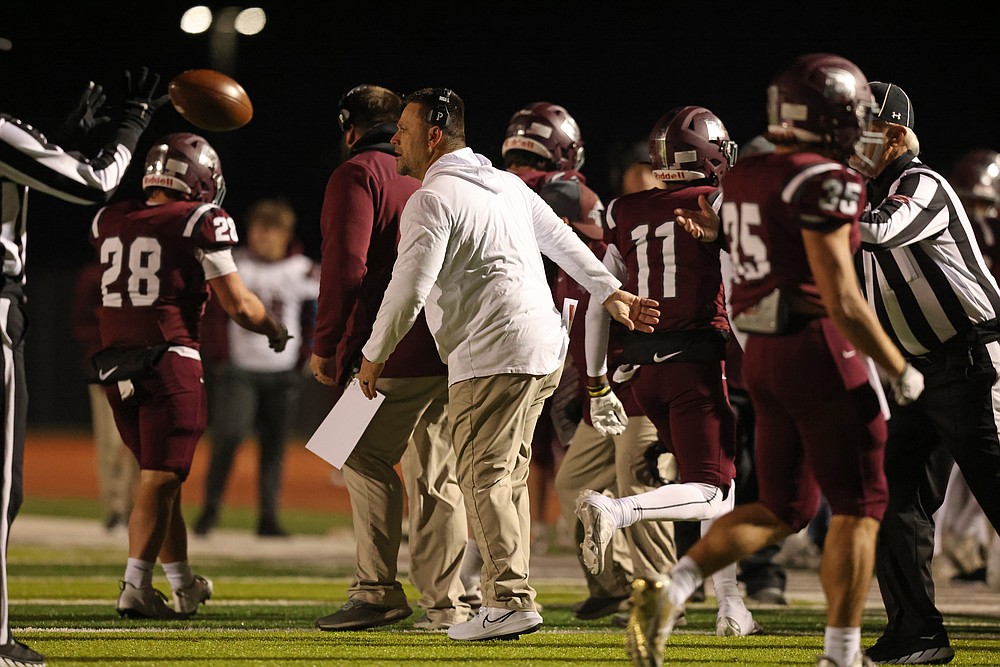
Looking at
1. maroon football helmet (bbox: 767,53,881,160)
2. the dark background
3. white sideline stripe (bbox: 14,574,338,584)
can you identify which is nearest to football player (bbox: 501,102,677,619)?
white sideline stripe (bbox: 14,574,338,584)

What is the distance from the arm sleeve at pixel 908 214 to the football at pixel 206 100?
274cm

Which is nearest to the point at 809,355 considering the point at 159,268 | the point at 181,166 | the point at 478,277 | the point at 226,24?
the point at 478,277

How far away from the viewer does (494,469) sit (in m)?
4.59

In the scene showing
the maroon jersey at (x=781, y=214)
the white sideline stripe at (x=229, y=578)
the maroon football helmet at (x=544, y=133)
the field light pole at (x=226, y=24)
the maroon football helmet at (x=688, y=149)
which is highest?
the field light pole at (x=226, y=24)

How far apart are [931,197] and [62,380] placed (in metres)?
21.3

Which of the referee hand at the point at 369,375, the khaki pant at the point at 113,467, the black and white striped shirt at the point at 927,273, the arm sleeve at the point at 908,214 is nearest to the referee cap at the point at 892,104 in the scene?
the black and white striped shirt at the point at 927,273

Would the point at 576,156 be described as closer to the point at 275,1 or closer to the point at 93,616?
the point at 93,616

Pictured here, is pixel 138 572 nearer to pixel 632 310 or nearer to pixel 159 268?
pixel 159 268

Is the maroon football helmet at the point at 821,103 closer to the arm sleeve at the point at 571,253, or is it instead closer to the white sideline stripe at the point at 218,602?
the arm sleeve at the point at 571,253

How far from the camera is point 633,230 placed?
17.0 feet

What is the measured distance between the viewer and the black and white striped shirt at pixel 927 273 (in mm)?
4559

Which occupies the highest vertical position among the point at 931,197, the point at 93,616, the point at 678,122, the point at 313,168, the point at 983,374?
the point at 313,168

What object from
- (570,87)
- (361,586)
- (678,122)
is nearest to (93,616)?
(361,586)

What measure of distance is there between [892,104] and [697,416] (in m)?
1.37
